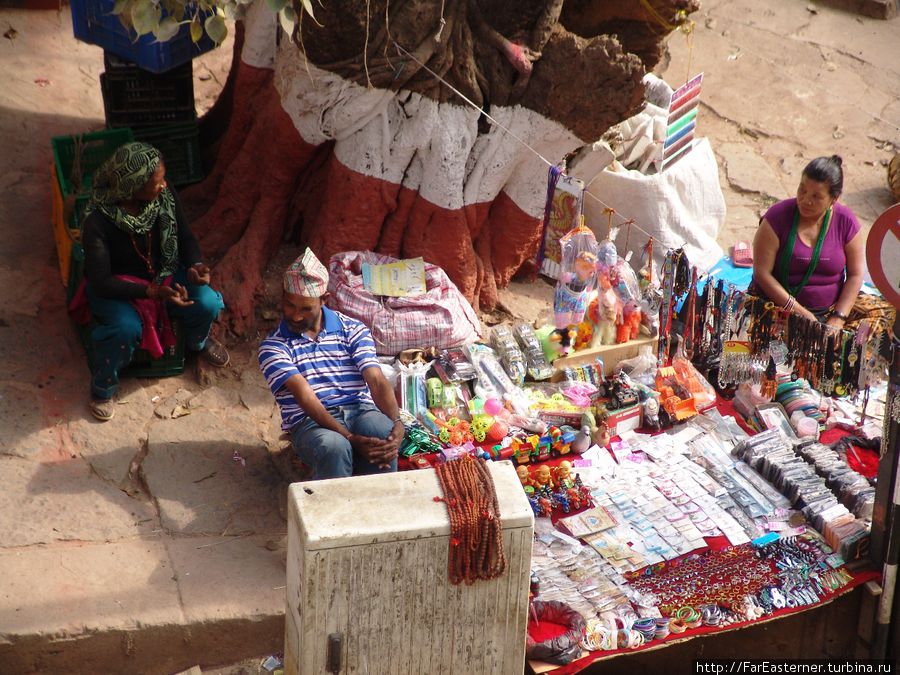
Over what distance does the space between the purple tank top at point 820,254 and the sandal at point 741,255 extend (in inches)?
61.1

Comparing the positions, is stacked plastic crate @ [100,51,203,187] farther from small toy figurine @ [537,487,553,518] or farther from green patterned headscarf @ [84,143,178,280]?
small toy figurine @ [537,487,553,518]

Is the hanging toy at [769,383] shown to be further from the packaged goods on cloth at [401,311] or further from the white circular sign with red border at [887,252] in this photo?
the packaged goods on cloth at [401,311]

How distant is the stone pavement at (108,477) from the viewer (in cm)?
455

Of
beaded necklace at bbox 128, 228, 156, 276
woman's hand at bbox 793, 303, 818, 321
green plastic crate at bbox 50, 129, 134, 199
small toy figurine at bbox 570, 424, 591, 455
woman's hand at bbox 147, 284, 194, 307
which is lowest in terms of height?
small toy figurine at bbox 570, 424, 591, 455

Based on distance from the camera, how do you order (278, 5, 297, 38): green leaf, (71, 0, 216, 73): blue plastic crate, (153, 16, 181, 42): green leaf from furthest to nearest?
(71, 0, 216, 73): blue plastic crate → (153, 16, 181, 42): green leaf → (278, 5, 297, 38): green leaf

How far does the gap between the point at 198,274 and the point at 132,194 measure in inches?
21.1

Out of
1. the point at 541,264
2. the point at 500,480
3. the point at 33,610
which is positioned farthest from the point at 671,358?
the point at 33,610

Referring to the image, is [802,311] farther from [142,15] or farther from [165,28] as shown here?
[142,15]

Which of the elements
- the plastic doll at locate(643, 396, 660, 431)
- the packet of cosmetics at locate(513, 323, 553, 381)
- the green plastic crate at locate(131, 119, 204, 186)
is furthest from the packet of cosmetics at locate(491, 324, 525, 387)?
the green plastic crate at locate(131, 119, 204, 186)

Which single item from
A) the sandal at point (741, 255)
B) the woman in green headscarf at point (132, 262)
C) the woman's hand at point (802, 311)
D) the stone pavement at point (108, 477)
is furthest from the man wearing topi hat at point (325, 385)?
the sandal at point (741, 255)

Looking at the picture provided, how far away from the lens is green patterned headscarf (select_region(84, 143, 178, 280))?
5.35 meters

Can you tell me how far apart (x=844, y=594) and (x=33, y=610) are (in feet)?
11.9

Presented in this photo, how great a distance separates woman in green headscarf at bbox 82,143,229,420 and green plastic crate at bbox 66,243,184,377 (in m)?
0.18

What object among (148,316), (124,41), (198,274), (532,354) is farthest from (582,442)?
(124,41)
